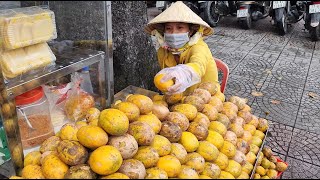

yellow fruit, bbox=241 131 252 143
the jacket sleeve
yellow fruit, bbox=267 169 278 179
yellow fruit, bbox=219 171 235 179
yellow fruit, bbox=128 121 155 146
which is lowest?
yellow fruit, bbox=267 169 278 179

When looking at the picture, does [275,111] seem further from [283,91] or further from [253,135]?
[253,135]

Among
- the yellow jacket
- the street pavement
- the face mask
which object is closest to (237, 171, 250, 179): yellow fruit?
the yellow jacket

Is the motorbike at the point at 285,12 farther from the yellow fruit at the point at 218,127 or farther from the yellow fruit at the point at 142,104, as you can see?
the yellow fruit at the point at 142,104

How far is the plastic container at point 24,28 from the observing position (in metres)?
2.00

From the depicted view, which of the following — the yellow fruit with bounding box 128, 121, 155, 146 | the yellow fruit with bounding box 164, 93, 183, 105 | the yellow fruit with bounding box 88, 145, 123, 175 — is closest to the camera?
the yellow fruit with bounding box 88, 145, 123, 175

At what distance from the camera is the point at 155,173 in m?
1.65

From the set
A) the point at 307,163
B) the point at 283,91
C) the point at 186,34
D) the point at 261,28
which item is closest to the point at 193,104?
the point at 186,34

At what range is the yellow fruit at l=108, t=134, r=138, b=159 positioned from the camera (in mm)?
1663

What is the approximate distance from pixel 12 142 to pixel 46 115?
0.45 m

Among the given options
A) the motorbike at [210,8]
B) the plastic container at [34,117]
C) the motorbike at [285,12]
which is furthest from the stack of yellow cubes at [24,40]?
the motorbike at [285,12]

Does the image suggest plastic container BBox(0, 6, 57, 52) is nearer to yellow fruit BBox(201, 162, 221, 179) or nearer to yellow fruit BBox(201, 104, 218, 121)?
yellow fruit BBox(201, 104, 218, 121)

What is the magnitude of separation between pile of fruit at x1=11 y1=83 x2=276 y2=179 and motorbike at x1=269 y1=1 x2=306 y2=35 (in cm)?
635

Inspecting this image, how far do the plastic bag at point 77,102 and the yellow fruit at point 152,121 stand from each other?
31.9 inches

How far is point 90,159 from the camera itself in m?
1.59
